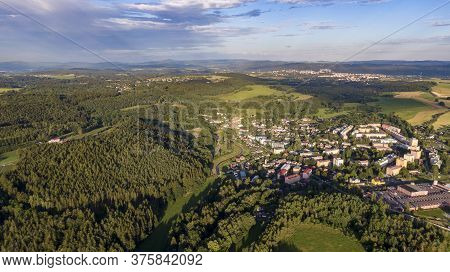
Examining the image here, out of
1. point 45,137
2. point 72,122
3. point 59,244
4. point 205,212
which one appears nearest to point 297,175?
point 205,212

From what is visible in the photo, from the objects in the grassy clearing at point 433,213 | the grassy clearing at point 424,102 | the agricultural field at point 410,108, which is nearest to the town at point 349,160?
the grassy clearing at point 433,213

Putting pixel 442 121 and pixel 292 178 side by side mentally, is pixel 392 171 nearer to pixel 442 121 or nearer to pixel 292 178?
pixel 292 178

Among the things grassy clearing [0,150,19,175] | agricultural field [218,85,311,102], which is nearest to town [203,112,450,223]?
grassy clearing [0,150,19,175]

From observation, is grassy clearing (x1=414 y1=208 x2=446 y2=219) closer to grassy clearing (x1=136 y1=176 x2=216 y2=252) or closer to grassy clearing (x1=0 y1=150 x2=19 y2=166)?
grassy clearing (x1=136 y1=176 x2=216 y2=252)

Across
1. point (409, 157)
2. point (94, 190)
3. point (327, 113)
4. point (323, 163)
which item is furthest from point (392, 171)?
point (327, 113)

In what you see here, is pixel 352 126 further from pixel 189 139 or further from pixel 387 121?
pixel 189 139
